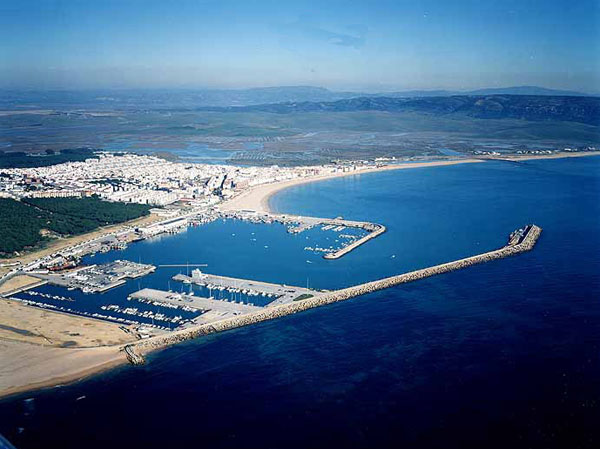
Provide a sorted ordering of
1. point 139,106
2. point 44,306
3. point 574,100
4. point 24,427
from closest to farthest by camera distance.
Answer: point 24,427 → point 44,306 → point 574,100 → point 139,106

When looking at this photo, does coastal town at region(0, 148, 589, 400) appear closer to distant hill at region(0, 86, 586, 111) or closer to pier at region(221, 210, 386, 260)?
pier at region(221, 210, 386, 260)

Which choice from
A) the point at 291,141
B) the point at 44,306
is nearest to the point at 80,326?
the point at 44,306

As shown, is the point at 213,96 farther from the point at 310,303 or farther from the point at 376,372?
the point at 376,372

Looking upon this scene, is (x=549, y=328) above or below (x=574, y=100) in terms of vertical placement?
below

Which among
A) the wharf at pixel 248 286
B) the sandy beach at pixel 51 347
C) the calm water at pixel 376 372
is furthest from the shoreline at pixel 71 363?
the wharf at pixel 248 286

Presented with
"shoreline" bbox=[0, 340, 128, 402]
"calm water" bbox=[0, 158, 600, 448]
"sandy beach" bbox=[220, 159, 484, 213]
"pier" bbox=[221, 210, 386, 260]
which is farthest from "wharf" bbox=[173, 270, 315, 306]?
"sandy beach" bbox=[220, 159, 484, 213]

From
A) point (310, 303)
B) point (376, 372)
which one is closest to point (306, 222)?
point (310, 303)

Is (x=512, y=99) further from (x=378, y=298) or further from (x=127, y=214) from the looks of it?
(x=378, y=298)
